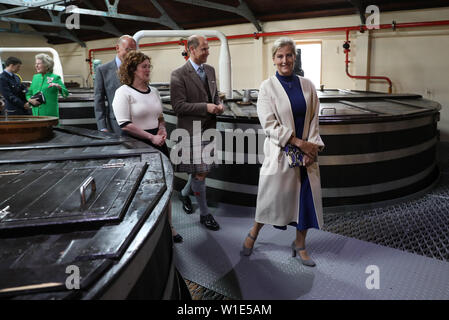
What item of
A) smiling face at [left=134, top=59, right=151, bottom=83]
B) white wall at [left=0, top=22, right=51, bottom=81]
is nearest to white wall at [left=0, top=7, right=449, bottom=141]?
smiling face at [left=134, top=59, right=151, bottom=83]

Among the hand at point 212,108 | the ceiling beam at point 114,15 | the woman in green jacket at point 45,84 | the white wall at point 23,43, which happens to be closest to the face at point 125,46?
the hand at point 212,108

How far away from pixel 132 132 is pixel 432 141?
3263mm

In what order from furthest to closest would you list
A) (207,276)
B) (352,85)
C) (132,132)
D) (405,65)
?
(352,85)
(405,65)
(132,132)
(207,276)

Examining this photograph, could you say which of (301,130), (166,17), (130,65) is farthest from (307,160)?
(166,17)

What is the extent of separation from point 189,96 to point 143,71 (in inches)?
16.9

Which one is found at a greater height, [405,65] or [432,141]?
[405,65]

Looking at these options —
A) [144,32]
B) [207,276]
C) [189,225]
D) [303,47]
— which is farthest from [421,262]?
[303,47]

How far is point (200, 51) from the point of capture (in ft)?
8.02

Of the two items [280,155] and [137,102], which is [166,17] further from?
[280,155]

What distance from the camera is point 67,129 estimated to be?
2639 millimetres

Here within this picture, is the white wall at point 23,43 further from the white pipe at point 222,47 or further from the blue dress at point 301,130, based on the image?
the blue dress at point 301,130

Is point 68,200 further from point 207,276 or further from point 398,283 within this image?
point 398,283

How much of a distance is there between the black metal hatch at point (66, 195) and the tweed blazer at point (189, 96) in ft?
3.16
